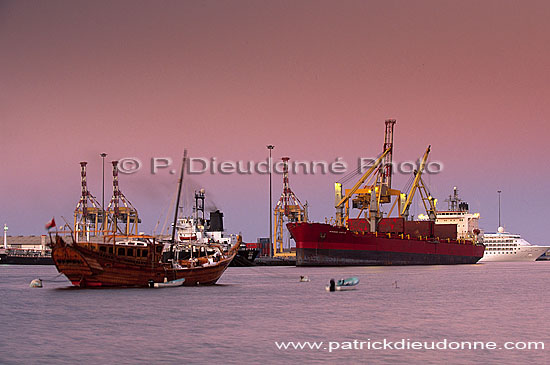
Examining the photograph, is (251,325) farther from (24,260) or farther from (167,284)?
(24,260)

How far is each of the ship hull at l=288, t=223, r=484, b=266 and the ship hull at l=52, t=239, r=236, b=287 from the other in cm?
5631

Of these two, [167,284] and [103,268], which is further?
[167,284]

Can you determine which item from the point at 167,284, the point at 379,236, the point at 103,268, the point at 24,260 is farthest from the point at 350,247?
the point at 24,260

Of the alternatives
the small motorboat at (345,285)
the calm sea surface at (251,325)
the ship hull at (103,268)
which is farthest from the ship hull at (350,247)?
the calm sea surface at (251,325)

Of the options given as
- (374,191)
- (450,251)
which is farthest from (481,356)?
(450,251)

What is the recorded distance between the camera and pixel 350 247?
119625 millimetres

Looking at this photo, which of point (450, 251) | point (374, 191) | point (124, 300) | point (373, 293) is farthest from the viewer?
point (450, 251)

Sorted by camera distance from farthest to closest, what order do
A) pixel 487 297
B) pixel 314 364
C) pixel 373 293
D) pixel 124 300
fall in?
1. pixel 373 293
2. pixel 487 297
3. pixel 124 300
4. pixel 314 364

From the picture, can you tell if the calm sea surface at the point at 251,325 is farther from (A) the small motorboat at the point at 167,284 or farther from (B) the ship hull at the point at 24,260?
(B) the ship hull at the point at 24,260

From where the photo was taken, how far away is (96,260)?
5553 cm

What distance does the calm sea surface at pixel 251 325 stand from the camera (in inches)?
1046

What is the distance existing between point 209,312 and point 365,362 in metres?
17.9

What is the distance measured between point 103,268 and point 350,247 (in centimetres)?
6886

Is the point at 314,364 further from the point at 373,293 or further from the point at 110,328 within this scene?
the point at 373,293
